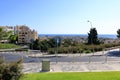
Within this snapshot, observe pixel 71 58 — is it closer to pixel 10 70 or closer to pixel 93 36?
pixel 10 70

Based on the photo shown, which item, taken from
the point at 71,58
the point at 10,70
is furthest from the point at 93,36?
the point at 10,70

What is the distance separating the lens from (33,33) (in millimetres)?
141875

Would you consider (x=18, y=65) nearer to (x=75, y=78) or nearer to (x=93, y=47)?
(x=75, y=78)

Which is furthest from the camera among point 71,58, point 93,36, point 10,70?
point 93,36

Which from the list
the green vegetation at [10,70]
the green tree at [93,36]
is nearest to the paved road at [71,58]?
the green vegetation at [10,70]

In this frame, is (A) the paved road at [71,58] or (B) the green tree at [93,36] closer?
(A) the paved road at [71,58]

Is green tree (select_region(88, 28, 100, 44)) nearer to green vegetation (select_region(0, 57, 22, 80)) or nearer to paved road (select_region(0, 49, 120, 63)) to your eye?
paved road (select_region(0, 49, 120, 63))

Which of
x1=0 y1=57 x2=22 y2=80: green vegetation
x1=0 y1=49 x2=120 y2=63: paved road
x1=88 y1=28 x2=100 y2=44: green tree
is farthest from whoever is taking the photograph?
x1=88 y1=28 x2=100 y2=44: green tree

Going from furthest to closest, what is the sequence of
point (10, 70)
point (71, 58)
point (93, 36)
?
point (93, 36) < point (71, 58) < point (10, 70)

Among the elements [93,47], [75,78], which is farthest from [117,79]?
[93,47]

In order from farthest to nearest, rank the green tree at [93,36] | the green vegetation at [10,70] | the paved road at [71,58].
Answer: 1. the green tree at [93,36]
2. the paved road at [71,58]
3. the green vegetation at [10,70]

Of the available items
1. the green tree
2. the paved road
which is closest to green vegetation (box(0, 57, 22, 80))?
the paved road

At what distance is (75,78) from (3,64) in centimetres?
487

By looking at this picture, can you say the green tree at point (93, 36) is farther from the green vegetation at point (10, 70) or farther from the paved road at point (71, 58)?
the green vegetation at point (10, 70)
